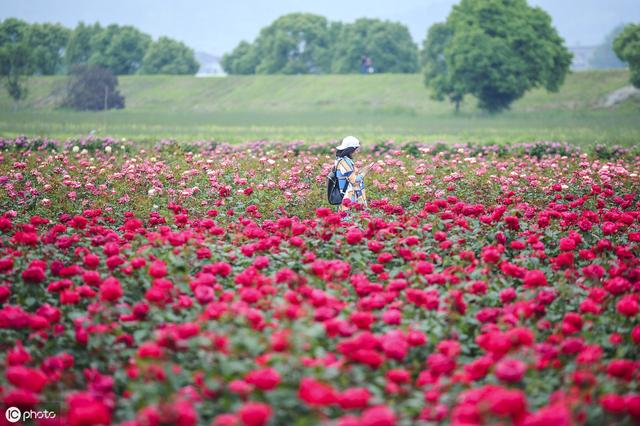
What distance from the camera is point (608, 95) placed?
2377 inches

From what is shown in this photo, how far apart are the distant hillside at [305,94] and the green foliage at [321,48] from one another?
12.4 meters

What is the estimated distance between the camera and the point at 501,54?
5488cm

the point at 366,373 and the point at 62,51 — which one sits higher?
the point at 62,51

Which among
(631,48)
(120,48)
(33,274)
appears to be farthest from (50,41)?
(33,274)

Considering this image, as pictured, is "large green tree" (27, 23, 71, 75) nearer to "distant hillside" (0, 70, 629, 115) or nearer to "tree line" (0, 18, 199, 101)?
"tree line" (0, 18, 199, 101)

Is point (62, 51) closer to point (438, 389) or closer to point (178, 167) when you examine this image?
point (178, 167)

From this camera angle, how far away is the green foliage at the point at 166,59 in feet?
351

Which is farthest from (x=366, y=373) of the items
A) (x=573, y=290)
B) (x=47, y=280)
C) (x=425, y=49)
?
(x=425, y=49)

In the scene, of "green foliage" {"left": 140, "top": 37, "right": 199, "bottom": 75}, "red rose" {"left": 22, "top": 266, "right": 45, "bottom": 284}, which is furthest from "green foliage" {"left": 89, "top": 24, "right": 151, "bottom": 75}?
"red rose" {"left": 22, "top": 266, "right": 45, "bottom": 284}

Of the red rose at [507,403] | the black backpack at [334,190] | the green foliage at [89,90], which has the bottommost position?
the red rose at [507,403]

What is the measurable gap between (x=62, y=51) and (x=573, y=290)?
12597cm

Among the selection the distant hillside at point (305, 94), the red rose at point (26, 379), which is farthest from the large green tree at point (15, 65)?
the red rose at point (26, 379)

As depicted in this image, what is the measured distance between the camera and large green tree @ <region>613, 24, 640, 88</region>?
184 ft

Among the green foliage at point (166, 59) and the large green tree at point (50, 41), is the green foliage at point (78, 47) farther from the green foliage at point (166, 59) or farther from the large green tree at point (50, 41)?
the green foliage at point (166, 59)
